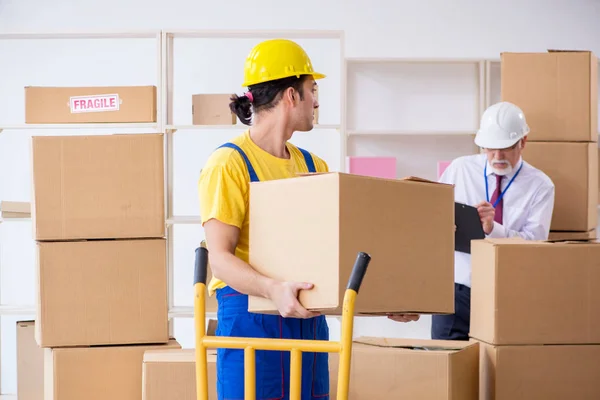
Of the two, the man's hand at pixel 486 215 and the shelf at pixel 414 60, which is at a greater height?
the shelf at pixel 414 60

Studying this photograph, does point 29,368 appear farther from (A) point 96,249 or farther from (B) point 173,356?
(B) point 173,356

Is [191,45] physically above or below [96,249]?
above

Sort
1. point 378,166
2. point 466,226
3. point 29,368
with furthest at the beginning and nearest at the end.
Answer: point 378,166, point 29,368, point 466,226

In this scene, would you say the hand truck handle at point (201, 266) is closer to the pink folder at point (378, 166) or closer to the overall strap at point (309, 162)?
the overall strap at point (309, 162)

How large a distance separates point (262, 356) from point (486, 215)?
5.48 feet

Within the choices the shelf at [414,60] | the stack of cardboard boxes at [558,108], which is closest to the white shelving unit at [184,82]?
the shelf at [414,60]

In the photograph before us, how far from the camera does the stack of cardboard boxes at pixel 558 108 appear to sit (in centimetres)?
360

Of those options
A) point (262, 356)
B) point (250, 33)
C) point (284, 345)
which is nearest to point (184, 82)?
point (250, 33)

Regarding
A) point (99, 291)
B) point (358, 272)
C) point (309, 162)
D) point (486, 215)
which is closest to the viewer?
point (358, 272)

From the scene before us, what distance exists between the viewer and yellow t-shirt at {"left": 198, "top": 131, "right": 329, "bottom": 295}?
5.63 feet

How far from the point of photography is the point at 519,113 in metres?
3.41

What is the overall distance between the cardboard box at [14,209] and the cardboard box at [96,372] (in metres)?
0.93

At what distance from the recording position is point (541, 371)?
8.79 ft

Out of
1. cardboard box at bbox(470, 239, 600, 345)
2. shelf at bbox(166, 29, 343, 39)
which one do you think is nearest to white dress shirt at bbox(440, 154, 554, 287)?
cardboard box at bbox(470, 239, 600, 345)
